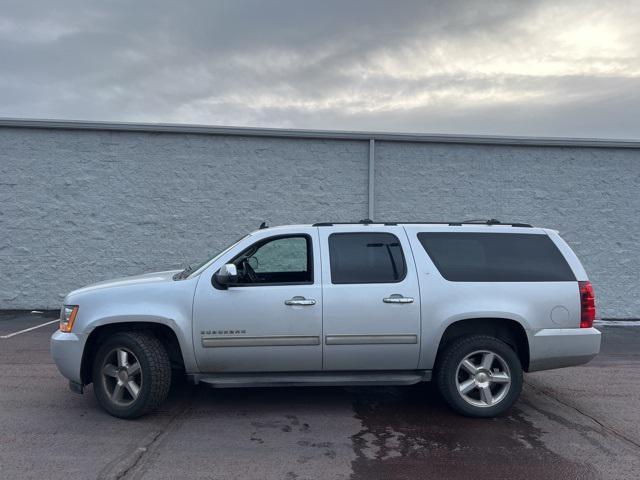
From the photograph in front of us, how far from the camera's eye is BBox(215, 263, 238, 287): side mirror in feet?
17.9

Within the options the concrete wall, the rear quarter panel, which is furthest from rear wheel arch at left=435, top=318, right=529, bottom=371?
the concrete wall

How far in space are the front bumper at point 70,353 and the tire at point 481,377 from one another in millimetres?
3443

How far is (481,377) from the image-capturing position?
5.68 m

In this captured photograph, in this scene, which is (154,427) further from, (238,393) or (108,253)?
(108,253)

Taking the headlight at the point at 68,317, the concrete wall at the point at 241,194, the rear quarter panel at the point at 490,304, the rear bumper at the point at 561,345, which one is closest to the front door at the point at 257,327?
the rear quarter panel at the point at 490,304

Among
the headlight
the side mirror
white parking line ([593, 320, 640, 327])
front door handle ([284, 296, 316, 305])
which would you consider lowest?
white parking line ([593, 320, 640, 327])

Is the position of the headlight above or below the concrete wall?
below

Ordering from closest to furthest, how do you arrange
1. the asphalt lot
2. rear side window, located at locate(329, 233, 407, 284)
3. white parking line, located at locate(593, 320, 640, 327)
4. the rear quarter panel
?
the asphalt lot
the rear quarter panel
rear side window, located at locate(329, 233, 407, 284)
white parking line, located at locate(593, 320, 640, 327)

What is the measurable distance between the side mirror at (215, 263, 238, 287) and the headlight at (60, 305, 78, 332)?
1.40 m

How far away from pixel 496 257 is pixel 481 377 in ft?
3.92

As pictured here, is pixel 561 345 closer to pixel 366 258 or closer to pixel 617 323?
pixel 366 258

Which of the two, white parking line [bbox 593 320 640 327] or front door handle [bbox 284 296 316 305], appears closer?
front door handle [bbox 284 296 316 305]

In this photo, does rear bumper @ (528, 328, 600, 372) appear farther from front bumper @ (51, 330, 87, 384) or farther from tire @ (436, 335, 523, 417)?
front bumper @ (51, 330, 87, 384)

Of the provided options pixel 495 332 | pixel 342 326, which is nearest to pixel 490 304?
pixel 495 332
